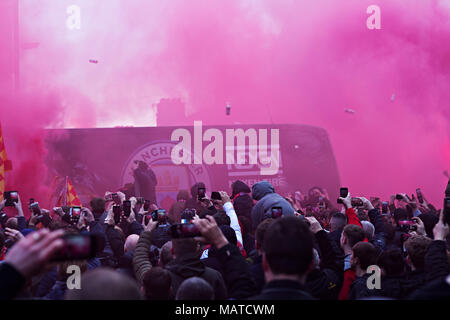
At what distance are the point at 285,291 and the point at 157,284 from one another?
1004 millimetres

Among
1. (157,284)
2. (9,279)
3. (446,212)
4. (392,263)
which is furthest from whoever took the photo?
(392,263)

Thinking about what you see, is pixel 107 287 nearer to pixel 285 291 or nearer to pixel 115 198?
pixel 285 291

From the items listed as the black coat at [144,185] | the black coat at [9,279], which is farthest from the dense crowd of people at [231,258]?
the black coat at [144,185]

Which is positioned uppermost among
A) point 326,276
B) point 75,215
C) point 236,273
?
point 75,215

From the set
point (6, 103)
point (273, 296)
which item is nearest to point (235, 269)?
point (273, 296)

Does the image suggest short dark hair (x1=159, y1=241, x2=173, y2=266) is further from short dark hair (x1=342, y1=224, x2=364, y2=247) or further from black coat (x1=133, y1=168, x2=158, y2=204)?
black coat (x1=133, y1=168, x2=158, y2=204)

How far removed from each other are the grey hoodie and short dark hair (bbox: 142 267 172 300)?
66.3 inches

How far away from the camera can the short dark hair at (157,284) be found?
2.58m

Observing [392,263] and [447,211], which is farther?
[392,263]

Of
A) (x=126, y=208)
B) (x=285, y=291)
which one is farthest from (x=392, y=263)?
(x=126, y=208)

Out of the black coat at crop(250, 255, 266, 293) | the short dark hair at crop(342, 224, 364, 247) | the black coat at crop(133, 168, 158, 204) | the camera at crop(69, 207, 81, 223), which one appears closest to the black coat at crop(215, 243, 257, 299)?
the black coat at crop(250, 255, 266, 293)

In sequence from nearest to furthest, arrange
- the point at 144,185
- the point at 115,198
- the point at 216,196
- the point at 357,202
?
the point at 216,196 → the point at 357,202 → the point at 115,198 → the point at 144,185

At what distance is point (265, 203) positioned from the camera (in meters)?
4.31

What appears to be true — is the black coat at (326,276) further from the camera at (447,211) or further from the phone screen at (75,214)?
the phone screen at (75,214)
